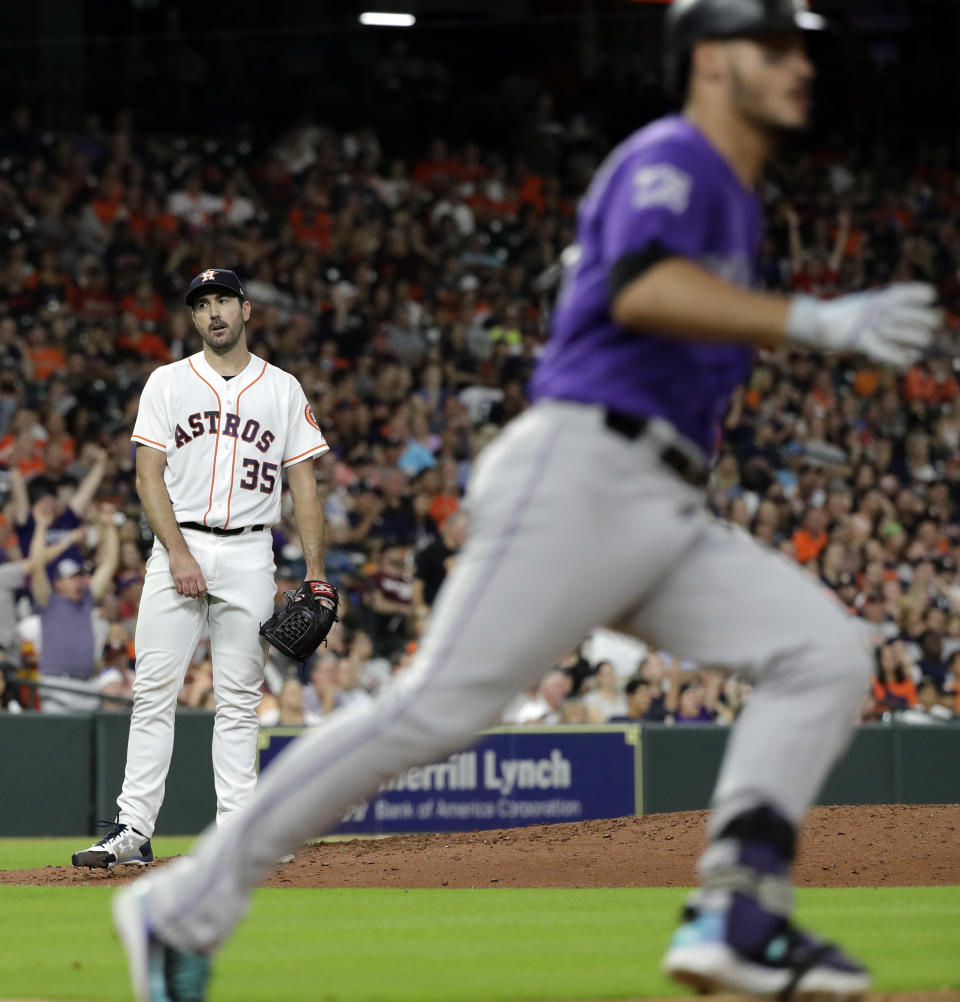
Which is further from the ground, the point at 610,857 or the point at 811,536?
the point at 811,536

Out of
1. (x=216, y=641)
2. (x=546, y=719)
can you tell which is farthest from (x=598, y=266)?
(x=546, y=719)

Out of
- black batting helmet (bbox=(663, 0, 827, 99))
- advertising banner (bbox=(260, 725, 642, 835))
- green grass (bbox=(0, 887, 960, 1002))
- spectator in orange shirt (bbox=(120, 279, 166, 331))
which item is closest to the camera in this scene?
black batting helmet (bbox=(663, 0, 827, 99))

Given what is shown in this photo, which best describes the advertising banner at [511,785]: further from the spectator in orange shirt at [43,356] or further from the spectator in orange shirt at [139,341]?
the spectator in orange shirt at [139,341]

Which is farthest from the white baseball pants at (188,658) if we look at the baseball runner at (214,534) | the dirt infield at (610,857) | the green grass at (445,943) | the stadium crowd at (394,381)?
the stadium crowd at (394,381)

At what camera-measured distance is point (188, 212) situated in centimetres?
1992

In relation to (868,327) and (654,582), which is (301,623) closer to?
(654,582)

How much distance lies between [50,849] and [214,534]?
13.4 ft

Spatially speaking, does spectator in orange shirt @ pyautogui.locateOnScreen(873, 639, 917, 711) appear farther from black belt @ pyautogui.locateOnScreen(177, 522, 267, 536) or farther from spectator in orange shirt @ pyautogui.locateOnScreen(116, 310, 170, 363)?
black belt @ pyautogui.locateOnScreen(177, 522, 267, 536)

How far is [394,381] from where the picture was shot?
17.6m

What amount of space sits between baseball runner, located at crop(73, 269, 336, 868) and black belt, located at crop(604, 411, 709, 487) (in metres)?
4.08

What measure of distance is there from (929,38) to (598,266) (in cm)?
2470

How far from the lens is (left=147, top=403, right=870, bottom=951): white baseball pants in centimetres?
324

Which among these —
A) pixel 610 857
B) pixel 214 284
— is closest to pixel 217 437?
pixel 214 284

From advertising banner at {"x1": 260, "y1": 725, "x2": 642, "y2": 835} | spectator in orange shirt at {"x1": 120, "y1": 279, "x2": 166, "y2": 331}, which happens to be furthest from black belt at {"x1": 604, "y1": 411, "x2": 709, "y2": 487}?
spectator in orange shirt at {"x1": 120, "y1": 279, "x2": 166, "y2": 331}
